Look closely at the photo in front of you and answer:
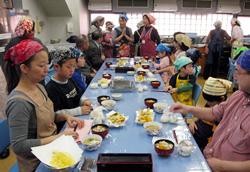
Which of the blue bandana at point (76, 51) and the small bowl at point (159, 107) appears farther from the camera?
the blue bandana at point (76, 51)

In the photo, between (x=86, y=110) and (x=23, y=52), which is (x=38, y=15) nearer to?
(x=86, y=110)

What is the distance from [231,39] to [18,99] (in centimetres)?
620

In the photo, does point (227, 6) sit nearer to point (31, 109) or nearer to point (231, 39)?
point (231, 39)

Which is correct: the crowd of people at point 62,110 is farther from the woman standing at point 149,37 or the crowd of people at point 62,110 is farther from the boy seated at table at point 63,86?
the woman standing at point 149,37

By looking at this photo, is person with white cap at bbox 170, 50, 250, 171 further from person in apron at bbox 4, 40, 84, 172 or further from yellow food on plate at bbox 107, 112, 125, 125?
person in apron at bbox 4, 40, 84, 172

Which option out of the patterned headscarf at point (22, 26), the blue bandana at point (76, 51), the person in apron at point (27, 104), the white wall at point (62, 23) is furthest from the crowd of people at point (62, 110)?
the white wall at point (62, 23)

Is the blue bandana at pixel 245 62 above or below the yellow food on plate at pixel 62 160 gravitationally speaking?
above

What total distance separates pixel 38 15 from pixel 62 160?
485cm

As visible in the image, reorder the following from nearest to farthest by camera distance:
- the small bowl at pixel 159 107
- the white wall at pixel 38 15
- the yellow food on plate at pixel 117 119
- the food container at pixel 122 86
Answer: the yellow food on plate at pixel 117 119, the small bowl at pixel 159 107, the food container at pixel 122 86, the white wall at pixel 38 15

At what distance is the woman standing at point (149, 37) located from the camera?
14.6 ft

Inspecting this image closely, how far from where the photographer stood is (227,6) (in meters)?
6.47

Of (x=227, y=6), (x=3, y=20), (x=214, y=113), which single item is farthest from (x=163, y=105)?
(x=227, y=6)

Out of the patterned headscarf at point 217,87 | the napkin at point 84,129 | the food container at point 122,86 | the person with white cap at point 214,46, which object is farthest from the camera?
the person with white cap at point 214,46

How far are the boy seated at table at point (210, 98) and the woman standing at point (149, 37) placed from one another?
9.15ft
